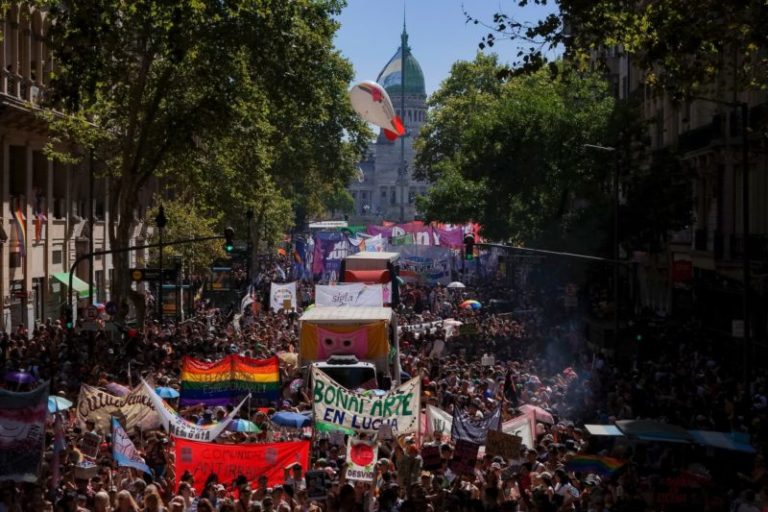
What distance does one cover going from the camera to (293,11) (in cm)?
3569

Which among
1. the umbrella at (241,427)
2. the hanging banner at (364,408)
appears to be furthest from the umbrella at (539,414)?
the umbrella at (241,427)

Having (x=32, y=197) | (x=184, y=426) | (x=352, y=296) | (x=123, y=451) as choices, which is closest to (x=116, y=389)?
(x=184, y=426)

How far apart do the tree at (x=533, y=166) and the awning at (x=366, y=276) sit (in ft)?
20.8

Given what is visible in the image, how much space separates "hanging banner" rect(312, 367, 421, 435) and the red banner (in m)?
2.94

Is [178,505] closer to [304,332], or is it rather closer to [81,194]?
[304,332]

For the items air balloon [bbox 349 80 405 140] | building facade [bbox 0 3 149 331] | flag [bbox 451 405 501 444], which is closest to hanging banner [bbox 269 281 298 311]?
building facade [bbox 0 3 149 331]

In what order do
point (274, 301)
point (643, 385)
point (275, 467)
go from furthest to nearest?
1. point (274, 301)
2. point (643, 385)
3. point (275, 467)

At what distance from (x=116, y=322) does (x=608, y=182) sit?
77.5 feet

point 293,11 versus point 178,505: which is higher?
point 293,11

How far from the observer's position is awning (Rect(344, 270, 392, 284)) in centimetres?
5028

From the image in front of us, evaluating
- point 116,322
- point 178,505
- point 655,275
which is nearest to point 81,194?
point 116,322

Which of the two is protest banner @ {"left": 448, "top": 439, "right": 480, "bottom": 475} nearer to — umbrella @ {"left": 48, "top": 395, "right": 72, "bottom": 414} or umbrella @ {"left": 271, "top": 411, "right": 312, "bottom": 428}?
umbrella @ {"left": 271, "top": 411, "right": 312, "bottom": 428}

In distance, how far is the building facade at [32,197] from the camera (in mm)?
37281

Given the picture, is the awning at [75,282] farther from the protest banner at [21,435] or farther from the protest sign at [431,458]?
the protest banner at [21,435]
